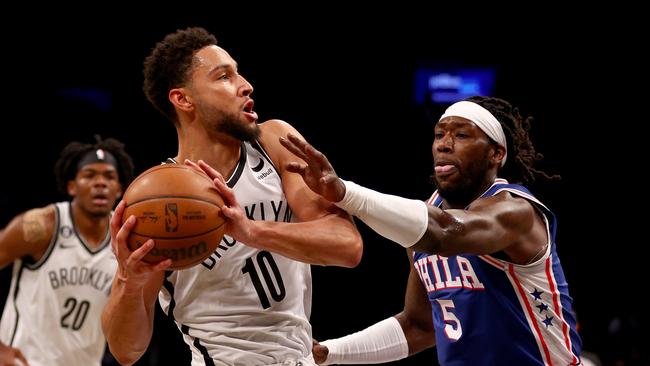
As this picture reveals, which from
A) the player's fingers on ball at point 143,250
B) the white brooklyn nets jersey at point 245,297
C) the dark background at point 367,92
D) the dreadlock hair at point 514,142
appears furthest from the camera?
the dark background at point 367,92

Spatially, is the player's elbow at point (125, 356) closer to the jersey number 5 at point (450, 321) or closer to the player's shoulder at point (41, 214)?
the jersey number 5 at point (450, 321)

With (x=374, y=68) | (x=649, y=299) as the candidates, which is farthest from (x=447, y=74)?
(x=649, y=299)

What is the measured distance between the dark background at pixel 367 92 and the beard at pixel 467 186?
18.6 ft

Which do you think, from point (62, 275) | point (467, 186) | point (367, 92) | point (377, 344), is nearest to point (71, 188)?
point (62, 275)

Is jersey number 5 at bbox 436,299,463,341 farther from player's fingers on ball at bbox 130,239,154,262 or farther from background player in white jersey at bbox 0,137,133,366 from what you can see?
background player in white jersey at bbox 0,137,133,366

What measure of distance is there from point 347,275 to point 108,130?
3364 millimetres

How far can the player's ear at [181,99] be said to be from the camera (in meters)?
3.32

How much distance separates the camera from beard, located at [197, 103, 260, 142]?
3.21m

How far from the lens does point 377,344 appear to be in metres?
3.92

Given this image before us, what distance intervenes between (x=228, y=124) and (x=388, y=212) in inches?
30.7

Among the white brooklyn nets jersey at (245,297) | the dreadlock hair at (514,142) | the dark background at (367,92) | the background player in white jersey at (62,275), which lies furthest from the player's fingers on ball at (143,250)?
the dark background at (367,92)

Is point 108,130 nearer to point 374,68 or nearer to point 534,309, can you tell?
point 374,68

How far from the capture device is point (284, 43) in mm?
9992

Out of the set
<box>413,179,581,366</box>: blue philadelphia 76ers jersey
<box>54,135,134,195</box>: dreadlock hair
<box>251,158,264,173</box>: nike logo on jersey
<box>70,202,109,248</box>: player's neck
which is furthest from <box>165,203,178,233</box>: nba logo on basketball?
<box>54,135,134,195</box>: dreadlock hair
